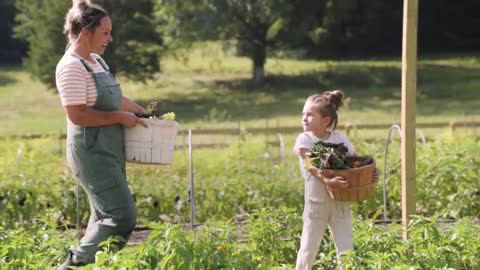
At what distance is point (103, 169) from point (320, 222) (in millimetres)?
1039

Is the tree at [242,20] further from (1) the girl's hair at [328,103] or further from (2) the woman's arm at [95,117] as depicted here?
(2) the woman's arm at [95,117]

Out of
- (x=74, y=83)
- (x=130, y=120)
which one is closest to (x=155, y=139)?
(x=130, y=120)

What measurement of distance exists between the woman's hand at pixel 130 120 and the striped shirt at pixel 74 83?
15cm

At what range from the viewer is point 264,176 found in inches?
299

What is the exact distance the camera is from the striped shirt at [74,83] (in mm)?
4270

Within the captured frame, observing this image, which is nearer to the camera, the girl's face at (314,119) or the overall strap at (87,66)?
the overall strap at (87,66)

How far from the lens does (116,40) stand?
2153cm

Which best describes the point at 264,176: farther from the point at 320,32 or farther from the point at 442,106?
the point at 320,32

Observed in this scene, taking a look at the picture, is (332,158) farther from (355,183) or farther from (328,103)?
(328,103)

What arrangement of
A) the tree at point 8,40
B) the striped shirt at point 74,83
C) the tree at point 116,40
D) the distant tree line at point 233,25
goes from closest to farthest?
the striped shirt at point 74,83
the tree at point 116,40
the distant tree line at point 233,25
the tree at point 8,40

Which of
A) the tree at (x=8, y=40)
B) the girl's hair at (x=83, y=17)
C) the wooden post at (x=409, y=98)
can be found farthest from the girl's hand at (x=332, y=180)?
the tree at (x=8, y=40)

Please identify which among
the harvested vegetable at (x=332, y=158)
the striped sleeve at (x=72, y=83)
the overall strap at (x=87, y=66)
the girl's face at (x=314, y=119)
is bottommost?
the harvested vegetable at (x=332, y=158)

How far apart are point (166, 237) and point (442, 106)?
16264mm

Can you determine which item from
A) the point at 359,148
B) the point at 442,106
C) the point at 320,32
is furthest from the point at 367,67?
the point at 359,148
